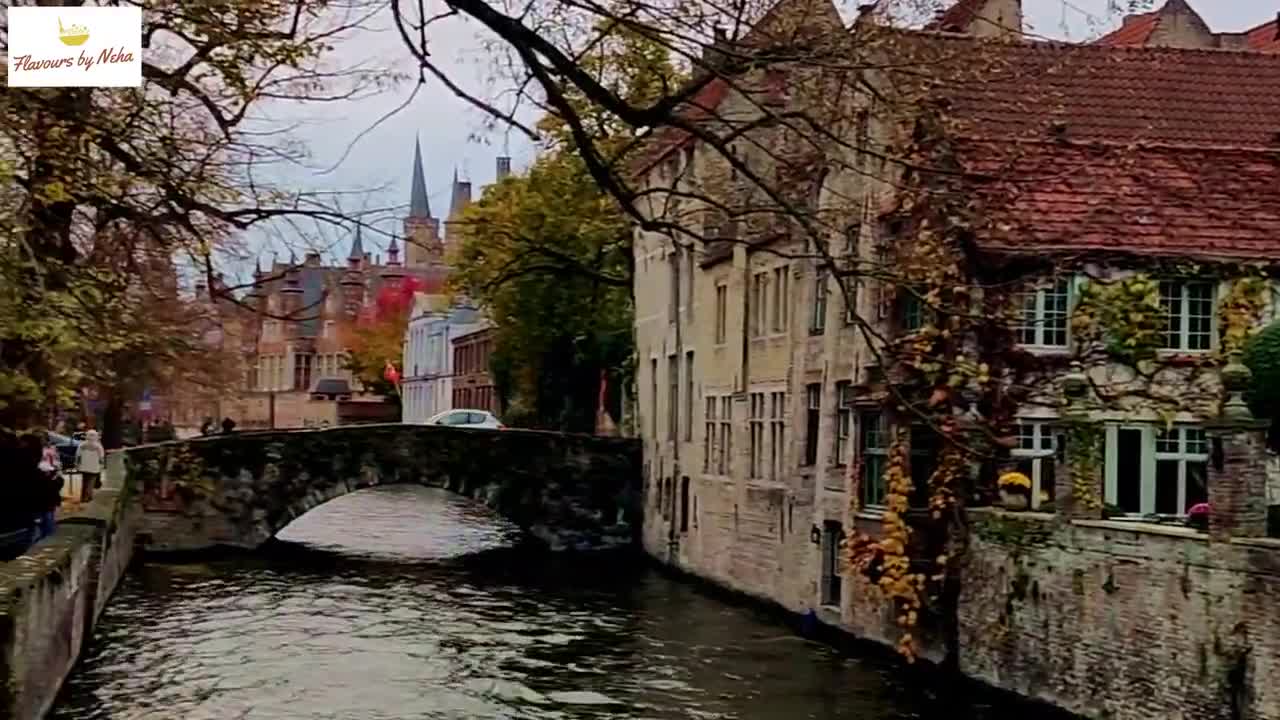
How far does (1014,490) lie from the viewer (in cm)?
2077

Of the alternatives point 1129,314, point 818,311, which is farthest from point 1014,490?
point 818,311

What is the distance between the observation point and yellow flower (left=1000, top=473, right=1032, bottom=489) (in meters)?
20.6

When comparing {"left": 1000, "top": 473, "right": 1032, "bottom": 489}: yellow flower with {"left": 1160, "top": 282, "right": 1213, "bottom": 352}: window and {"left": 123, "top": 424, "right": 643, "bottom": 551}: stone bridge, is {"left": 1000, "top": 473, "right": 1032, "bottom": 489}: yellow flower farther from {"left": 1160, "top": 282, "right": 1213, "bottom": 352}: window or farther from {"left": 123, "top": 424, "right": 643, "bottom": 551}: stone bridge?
{"left": 123, "top": 424, "right": 643, "bottom": 551}: stone bridge

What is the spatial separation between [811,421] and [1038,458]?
587 centimetres

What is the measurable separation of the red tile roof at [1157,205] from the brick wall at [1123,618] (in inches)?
128

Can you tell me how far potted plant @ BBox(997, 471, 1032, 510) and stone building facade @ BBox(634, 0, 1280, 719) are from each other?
0.79ft

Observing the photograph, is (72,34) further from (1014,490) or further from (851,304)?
(1014,490)

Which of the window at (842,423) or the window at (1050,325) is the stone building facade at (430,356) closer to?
the window at (842,423)

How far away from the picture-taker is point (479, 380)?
255ft

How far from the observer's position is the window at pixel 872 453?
2327 centimetres

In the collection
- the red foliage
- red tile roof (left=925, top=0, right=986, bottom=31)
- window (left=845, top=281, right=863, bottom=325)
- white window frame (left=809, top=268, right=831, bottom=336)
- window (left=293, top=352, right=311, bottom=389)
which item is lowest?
window (left=845, top=281, right=863, bottom=325)

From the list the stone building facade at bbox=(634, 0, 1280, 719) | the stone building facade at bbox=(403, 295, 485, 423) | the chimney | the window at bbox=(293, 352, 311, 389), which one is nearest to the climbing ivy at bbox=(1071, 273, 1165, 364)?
the stone building facade at bbox=(634, 0, 1280, 719)

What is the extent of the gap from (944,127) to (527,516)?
2899cm

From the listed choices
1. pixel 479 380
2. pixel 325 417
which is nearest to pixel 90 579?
pixel 479 380
